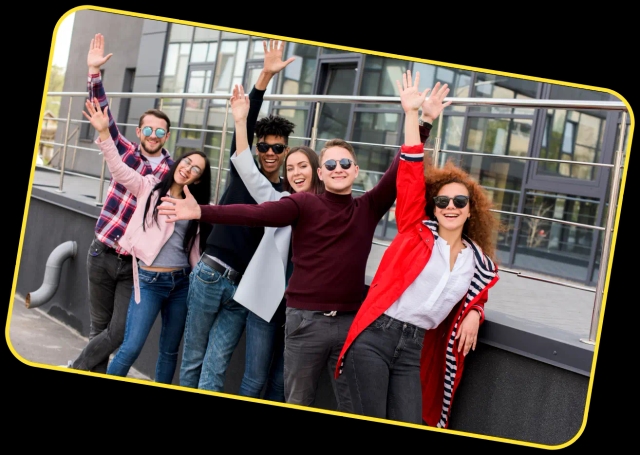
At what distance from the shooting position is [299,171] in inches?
131

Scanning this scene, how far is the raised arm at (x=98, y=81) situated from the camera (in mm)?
3787

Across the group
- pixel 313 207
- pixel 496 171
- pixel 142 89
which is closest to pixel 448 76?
pixel 496 171

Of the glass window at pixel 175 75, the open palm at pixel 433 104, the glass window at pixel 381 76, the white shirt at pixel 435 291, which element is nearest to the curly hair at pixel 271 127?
the open palm at pixel 433 104

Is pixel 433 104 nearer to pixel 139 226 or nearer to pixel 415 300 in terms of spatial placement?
pixel 415 300

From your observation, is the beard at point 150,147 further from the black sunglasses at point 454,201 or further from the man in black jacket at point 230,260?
the black sunglasses at point 454,201

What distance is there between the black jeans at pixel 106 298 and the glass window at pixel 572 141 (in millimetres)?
4695

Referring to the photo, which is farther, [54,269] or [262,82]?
[54,269]

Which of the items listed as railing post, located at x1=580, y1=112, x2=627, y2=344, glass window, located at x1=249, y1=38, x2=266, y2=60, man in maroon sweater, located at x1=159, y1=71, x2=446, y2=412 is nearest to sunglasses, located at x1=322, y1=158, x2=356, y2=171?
man in maroon sweater, located at x1=159, y1=71, x2=446, y2=412

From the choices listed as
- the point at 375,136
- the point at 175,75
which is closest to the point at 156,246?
the point at 375,136

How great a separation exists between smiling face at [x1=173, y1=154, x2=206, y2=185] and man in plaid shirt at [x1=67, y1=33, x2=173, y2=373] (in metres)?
0.30

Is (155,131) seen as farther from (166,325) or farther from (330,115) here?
(330,115)

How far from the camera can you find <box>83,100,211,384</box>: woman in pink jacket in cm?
387

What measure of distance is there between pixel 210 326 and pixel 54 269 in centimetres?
311

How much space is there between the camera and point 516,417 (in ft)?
10.2
